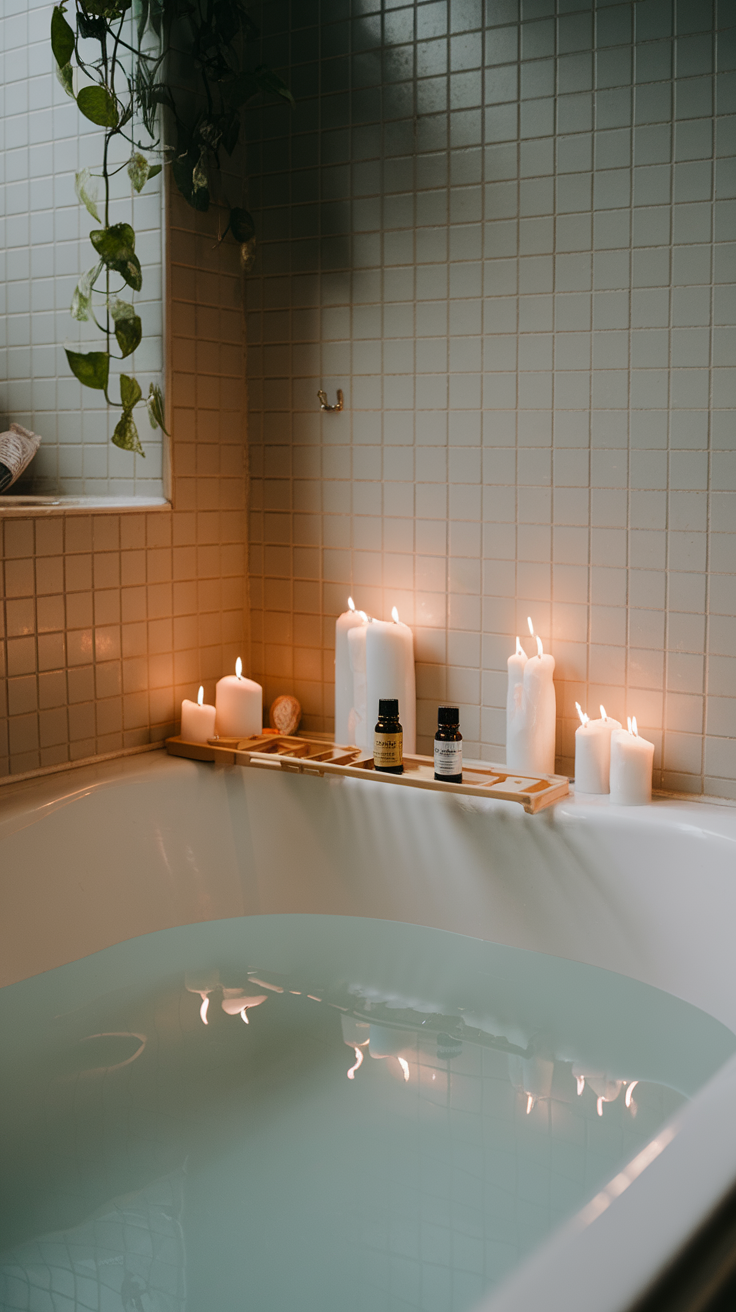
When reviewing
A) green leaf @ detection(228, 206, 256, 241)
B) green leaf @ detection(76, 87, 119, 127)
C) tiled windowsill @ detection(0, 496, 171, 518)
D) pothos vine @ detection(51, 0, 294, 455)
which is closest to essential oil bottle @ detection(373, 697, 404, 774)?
tiled windowsill @ detection(0, 496, 171, 518)

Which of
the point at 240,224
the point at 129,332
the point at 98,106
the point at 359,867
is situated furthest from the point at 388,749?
the point at 98,106

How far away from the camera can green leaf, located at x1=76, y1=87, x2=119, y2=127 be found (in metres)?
2.00

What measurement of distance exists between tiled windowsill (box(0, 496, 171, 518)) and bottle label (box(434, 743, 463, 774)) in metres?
0.73

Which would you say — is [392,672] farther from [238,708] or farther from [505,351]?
[505,351]

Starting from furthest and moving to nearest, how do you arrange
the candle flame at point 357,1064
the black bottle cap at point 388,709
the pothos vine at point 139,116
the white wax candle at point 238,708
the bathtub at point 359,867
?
the white wax candle at point 238,708
the pothos vine at point 139,116
the black bottle cap at point 388,709
the bathtub at point 359,867
the candle flame at point 357,1064

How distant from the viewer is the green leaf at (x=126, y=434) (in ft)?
6.90

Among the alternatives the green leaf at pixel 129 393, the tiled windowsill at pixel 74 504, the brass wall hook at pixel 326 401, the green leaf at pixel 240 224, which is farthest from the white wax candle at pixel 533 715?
the green leaf at pixel 240 224

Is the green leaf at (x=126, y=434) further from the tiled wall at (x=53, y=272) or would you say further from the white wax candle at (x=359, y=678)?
the white wax candle at (x=359, y=678)

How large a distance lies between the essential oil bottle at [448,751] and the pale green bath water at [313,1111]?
27 cm

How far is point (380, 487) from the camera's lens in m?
2.17

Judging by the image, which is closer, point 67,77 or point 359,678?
point 67,77

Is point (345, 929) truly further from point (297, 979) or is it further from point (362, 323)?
point (362, 323)

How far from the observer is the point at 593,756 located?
6.14 ft

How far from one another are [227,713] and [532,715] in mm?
593
